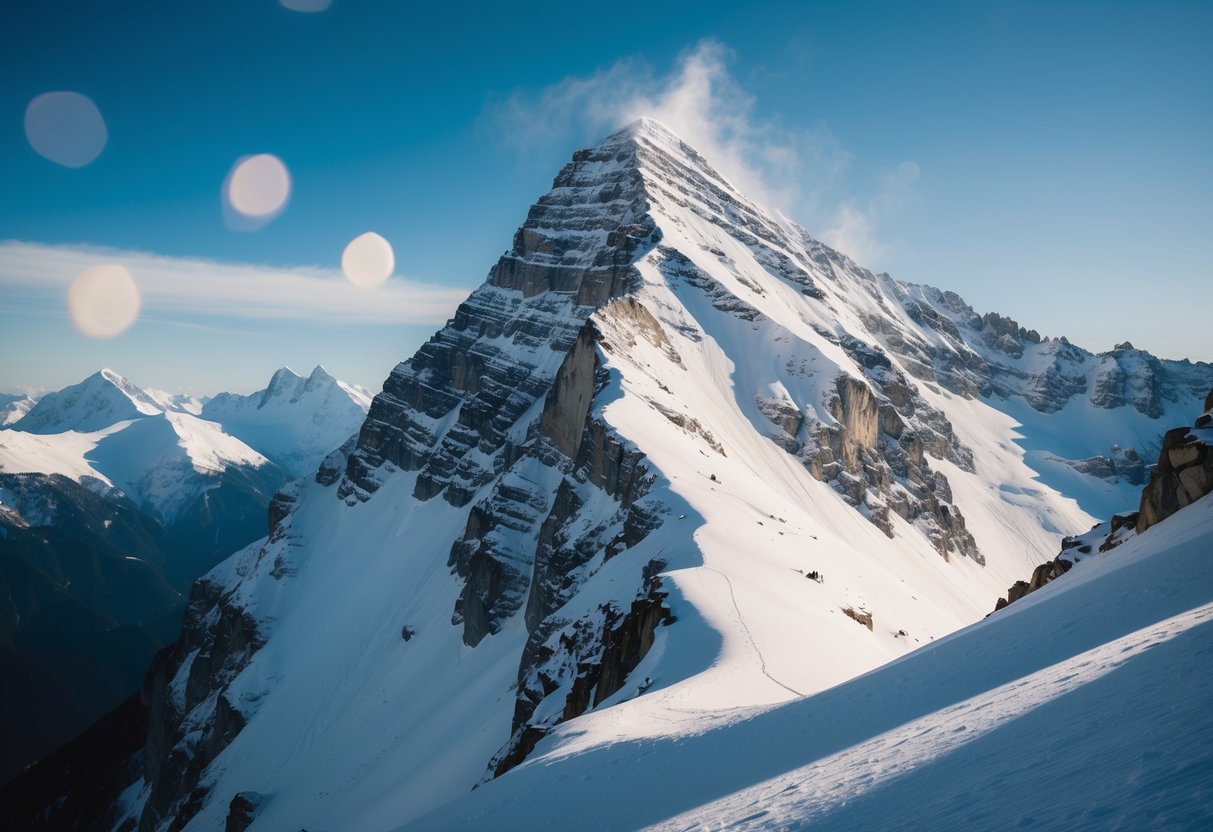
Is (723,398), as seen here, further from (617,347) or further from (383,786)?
(383,786)

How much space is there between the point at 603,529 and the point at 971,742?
42.8 meters

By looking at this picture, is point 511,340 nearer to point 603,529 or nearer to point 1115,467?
point 603,529

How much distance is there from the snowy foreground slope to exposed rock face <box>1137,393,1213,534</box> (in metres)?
9.74

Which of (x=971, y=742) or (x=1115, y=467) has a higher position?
(x=971, y=742)

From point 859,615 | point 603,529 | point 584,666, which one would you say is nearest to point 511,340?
point 603,529

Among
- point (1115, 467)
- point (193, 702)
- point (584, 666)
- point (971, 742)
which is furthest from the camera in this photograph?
point (1115, 467)

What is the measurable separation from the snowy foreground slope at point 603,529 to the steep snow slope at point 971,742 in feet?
3.17

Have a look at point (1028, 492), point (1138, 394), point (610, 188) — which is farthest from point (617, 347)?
point (1138, 394)

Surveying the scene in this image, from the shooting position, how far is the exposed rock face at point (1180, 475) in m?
19.0

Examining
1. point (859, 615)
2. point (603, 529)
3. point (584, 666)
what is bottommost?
point (859, 615)

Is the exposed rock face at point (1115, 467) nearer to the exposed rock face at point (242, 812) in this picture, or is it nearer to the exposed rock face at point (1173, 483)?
the exposed rock face at point (1173, 483)

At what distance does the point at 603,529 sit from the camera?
2015 inches

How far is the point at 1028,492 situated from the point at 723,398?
93.2 meters

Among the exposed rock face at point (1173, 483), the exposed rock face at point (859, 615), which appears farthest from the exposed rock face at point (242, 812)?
the exposed rock face at point (1173, 483)
